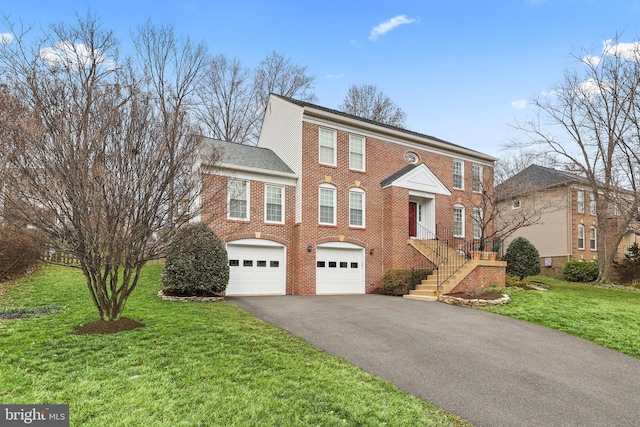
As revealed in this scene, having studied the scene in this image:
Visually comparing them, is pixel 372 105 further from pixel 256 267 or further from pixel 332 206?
pixel 256 267

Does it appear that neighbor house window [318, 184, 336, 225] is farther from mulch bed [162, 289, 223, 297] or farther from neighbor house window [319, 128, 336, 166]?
mulch bed [162, 289, 223, 297]

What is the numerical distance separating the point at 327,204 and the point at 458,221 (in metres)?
7.26

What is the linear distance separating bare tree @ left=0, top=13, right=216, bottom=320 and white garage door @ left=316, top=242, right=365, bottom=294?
8764mm

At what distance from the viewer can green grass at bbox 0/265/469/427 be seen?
12.3 ft

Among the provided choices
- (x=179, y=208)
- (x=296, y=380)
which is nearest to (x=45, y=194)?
(x=179, y=208)

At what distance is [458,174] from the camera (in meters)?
19.0

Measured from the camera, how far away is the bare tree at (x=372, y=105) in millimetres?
29750

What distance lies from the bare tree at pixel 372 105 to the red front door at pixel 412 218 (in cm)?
1343

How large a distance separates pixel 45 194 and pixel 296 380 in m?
4.65

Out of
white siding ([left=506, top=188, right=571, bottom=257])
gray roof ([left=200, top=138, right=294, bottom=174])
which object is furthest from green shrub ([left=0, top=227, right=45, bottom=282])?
white siding ([left=506, top=188, right=571, bottom=257])

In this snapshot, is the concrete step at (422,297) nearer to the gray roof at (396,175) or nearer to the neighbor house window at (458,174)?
the gray roof at (396,175)

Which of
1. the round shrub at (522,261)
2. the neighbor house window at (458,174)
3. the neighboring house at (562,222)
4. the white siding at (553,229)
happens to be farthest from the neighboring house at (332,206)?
the white siding at (553,229)

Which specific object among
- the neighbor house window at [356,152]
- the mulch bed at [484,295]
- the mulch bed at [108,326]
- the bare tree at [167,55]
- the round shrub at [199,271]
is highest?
the bare tree at [167,55]

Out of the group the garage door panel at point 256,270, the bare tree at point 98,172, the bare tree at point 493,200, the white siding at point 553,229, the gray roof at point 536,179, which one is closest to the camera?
the bare tree at point 98,172
